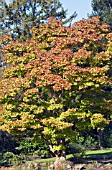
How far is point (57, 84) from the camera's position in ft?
45.7

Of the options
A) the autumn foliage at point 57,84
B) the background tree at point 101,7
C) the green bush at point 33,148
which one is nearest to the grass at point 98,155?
the green bush at point 33,148

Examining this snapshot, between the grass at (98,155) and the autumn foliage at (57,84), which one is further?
the grass at (98,155)

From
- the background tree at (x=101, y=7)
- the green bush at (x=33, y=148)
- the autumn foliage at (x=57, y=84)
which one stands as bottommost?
the green bush at (x=33, y=148)

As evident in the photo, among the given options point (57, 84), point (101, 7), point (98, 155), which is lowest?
point (98, 155)

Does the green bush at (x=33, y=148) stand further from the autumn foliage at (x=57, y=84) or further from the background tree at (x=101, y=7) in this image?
the background tree at (x=101, y=7)

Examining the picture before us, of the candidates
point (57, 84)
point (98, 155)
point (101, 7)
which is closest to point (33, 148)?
point (98, 155)

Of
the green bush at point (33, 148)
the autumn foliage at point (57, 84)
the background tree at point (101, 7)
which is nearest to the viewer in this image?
the autumn foliage at point (57, 84)

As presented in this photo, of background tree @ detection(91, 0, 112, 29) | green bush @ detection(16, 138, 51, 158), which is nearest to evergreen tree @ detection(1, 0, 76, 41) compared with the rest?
background tree @ detection(91, 0, 112, 29)

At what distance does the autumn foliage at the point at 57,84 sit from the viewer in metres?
14.4

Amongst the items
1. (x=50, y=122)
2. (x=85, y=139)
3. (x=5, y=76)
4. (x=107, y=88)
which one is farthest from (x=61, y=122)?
(x=85, y=139)

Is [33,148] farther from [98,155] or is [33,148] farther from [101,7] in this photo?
[101,7]

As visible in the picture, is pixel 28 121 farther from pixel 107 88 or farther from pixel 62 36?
pixel 107 88

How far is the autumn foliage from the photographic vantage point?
14.4 meters

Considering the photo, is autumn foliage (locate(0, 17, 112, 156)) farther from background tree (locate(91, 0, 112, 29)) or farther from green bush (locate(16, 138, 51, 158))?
background tree (locate(91, 0, 112, 29))
